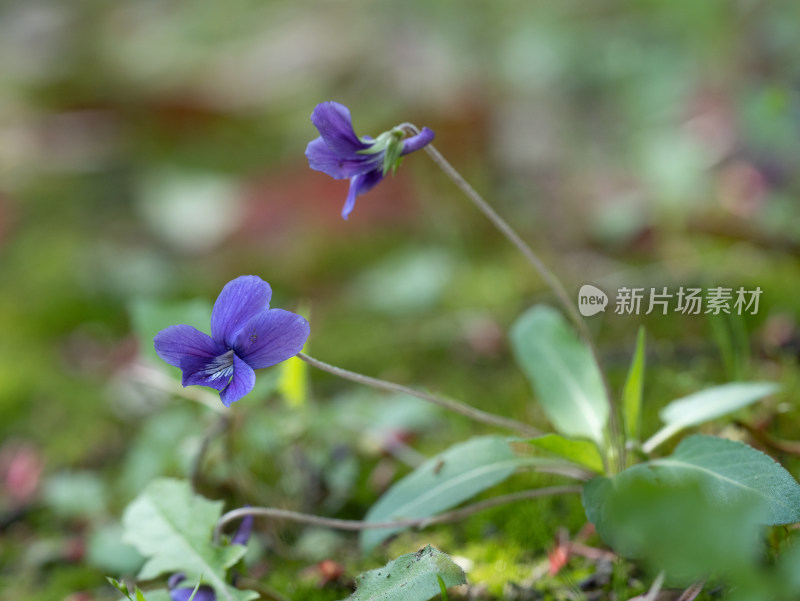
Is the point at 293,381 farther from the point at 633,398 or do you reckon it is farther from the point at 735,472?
the point at 735,472

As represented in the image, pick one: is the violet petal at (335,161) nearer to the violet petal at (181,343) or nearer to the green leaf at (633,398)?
the violet petal at (181,343)

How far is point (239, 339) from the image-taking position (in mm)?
1204

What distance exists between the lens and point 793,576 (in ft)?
2.64

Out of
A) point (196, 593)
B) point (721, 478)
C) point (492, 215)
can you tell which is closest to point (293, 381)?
point (196, 593)

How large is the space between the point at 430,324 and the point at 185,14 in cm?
658

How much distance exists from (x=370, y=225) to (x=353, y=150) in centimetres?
248

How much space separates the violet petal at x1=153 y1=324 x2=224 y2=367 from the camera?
3.84ft

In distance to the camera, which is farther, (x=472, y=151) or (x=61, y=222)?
(x=61, y=222)

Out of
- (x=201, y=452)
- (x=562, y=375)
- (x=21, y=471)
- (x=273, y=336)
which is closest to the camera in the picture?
(x=273, y=336)

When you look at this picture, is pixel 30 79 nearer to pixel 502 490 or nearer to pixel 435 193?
pixel 435 193

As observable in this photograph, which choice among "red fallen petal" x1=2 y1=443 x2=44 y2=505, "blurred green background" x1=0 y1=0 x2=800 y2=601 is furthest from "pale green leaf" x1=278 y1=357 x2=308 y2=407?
"red fallen petal" x1=2 y1=443 x2=44 y2=505

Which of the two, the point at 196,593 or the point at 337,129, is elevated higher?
the point at 337,129

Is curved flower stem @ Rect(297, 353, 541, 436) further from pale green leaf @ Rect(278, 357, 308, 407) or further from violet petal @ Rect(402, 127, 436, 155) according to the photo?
violet petal @ Rect(402, 127, 436, 155)

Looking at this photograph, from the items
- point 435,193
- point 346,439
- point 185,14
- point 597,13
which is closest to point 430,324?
point 346,439
